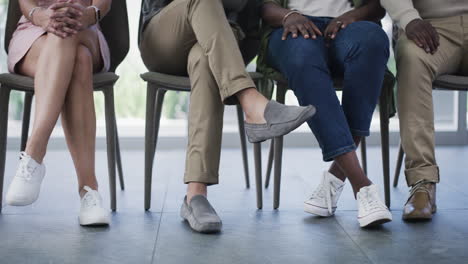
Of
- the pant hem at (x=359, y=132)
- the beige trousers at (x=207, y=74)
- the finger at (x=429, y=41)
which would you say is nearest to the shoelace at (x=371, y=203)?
the pant hem at (x=359, y=132)

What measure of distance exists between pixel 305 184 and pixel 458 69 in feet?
2.63

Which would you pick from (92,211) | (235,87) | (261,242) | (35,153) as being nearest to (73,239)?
(92,211)

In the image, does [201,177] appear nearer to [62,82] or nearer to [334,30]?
A: [62,82]

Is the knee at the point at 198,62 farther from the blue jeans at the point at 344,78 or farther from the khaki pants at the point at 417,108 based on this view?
the khaki pants at the point at 417,108

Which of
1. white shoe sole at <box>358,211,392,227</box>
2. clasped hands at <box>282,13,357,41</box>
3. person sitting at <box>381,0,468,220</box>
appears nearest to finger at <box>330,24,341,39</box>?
clasped hands at <box>282,13,357,41</box>

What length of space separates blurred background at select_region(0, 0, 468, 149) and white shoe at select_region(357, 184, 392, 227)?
2027mm

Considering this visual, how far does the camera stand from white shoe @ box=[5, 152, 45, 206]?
193 centimetres

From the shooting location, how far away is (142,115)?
420cm

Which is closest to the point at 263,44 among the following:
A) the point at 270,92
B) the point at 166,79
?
the point at 270,92

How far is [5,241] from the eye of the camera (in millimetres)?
1878

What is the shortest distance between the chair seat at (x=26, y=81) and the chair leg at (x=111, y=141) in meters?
0.07

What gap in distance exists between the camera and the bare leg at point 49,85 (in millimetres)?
2002

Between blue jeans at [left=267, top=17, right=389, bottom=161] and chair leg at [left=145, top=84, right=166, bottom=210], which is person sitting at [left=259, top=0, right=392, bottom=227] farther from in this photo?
chair leg at [left=145, top=84, right=166, bottom=210]

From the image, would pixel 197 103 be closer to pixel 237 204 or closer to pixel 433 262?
pixel 237 204
